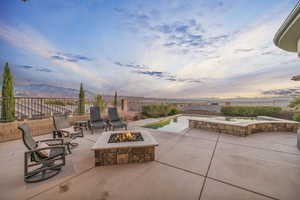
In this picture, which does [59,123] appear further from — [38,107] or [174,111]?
[174,111]

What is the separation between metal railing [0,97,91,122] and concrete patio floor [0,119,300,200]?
6.74ft

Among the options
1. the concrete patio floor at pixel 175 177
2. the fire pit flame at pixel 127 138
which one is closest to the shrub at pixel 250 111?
the concrete patio floor at pixel 175 177

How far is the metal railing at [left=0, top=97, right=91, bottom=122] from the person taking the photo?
452 cm

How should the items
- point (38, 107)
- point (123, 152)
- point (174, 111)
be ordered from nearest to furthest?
point (123, 152)
point (38, 107)
point (174, 111)

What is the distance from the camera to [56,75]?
9547 mm

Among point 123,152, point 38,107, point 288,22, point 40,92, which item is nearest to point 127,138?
point 123,152

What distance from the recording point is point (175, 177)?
2.00 metres

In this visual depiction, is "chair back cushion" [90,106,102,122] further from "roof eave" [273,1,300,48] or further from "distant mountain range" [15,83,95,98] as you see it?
"roof eave" [273,1,300,48]

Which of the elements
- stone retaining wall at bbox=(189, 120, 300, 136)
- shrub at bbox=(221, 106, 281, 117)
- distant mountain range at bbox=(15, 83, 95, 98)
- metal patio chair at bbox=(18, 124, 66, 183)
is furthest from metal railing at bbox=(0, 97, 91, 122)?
shrub at bbox=(221, 106, 281, 117)

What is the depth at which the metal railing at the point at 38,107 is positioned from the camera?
4.52 meters

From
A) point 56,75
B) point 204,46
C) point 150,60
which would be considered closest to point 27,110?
point 56,75

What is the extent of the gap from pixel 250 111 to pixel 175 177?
30.2 feet

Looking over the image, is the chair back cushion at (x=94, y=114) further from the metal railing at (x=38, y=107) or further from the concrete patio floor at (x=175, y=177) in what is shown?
the concrete patio floor at (x=175, y=177)

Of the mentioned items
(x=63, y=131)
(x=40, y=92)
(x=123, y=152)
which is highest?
(x=40, y=92)
